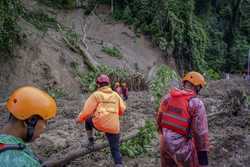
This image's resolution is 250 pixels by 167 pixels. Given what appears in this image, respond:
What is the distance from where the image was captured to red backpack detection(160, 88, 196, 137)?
5730 millimetres

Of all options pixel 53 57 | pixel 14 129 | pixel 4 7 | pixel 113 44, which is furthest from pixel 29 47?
pixel 14 129

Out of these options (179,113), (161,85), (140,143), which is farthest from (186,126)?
(161,85)

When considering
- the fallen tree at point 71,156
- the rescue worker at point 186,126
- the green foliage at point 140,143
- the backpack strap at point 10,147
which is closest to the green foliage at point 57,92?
the green foliage at point 140,143

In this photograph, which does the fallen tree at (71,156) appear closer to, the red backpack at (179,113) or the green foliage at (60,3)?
the red backpack at (179,113)

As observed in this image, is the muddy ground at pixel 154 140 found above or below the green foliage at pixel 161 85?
below

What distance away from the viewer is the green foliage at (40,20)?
20.8m

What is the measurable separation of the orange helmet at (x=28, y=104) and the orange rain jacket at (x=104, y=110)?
428 centimetres

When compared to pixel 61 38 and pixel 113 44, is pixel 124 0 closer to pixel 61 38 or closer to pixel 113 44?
pixel 113 44

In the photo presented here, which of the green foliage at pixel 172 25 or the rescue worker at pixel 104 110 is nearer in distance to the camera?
the rescue worker at pixel 104 110

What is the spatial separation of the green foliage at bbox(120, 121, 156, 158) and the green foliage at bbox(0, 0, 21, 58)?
793cm

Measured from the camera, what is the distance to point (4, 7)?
16.0 m

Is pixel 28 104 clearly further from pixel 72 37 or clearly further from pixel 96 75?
pixel 72 37

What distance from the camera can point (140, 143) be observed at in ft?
31.5

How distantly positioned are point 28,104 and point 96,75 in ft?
55.4
